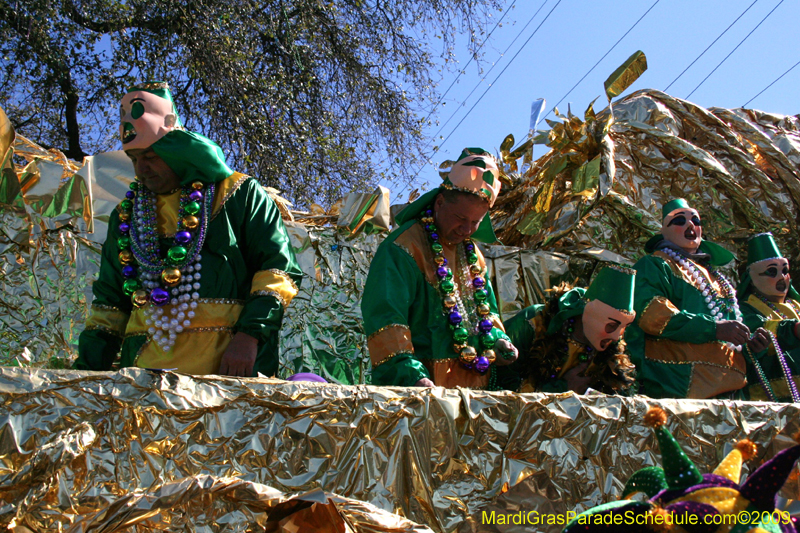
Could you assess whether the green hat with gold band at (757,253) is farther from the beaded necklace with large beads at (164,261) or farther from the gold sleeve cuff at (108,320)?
the gold sleeve cuff at (108,320)

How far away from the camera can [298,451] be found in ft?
4.33

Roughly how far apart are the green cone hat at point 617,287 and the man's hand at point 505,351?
1.17 feet

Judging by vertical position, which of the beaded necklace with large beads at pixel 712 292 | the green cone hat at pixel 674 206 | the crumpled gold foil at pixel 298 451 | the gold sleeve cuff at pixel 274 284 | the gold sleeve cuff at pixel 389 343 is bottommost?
the crumpled gold foil at pixel 298 451

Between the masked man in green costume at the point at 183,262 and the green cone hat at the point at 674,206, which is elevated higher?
the green cone hat at the point at 674,206

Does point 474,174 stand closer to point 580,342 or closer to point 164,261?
point 580,342

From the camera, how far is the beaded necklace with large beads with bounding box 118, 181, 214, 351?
6.81ft

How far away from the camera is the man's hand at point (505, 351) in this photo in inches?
94.2

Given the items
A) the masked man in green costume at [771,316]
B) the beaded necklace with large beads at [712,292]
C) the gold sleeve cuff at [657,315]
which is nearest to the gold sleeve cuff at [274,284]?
the gold sleeve cuff at [657,315]

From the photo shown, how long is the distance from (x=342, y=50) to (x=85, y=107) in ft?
6.45

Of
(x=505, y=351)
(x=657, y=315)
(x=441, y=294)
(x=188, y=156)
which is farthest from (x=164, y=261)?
(x=657, y=315)

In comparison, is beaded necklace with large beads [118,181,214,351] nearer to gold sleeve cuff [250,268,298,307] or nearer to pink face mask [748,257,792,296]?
gold sleeve cuff [250,268,298,307]

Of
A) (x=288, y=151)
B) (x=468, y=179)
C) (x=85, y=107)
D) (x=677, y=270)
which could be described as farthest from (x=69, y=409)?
(x=85, y=107)

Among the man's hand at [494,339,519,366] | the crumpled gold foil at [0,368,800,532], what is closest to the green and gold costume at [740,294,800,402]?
the man's hand at [494,339,519,366]

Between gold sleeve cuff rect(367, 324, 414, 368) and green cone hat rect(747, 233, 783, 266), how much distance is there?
2.30 meters
